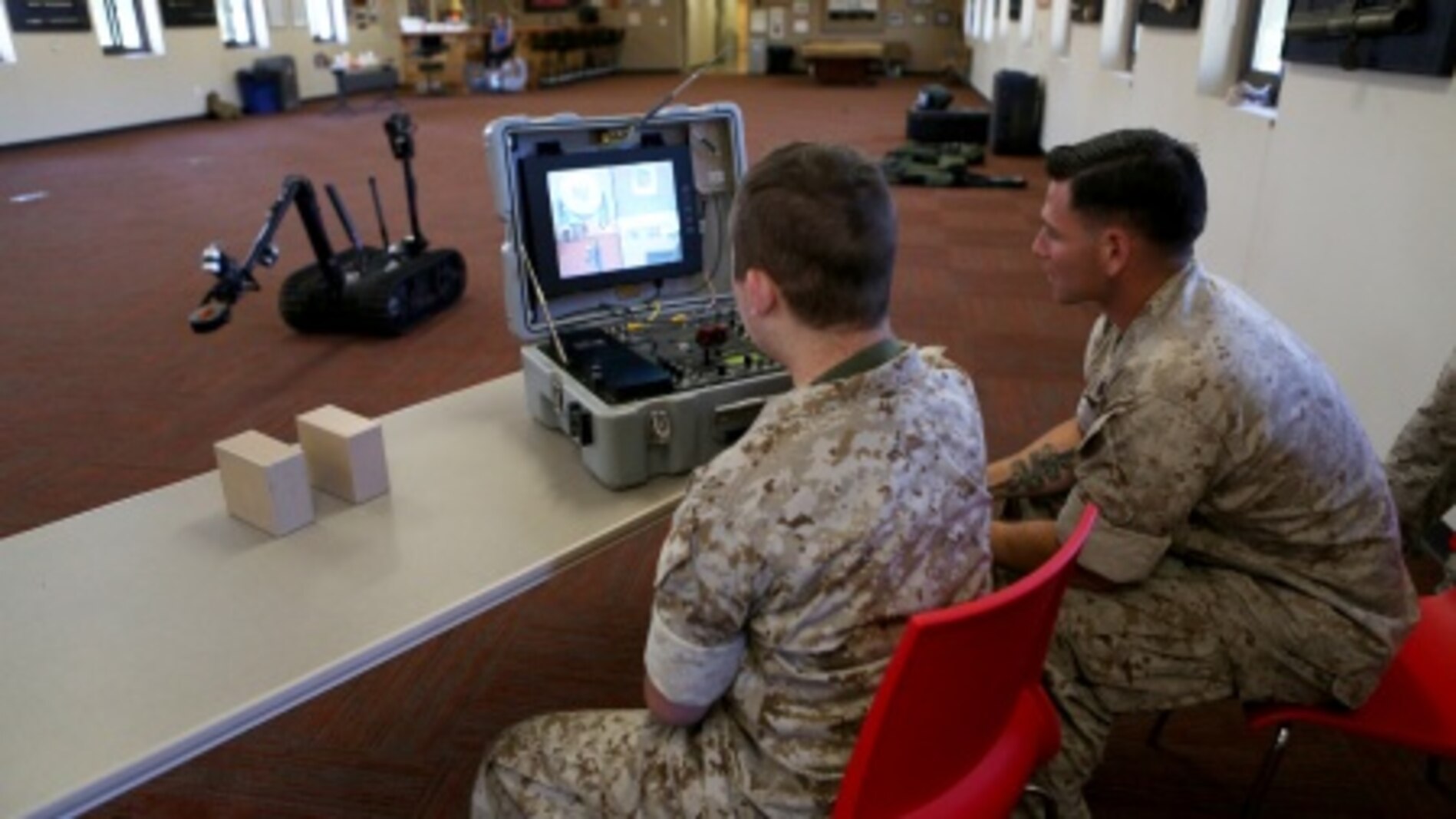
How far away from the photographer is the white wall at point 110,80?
355 inches

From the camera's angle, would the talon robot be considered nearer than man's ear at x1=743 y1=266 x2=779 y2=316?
No

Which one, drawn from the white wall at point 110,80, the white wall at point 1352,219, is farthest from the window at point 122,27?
the white wall at point 1352,219

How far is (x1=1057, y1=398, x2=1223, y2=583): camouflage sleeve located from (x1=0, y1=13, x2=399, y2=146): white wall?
1069cm

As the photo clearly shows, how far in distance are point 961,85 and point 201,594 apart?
16951mm

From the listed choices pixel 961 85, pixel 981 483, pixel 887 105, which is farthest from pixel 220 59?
pixel 981 483

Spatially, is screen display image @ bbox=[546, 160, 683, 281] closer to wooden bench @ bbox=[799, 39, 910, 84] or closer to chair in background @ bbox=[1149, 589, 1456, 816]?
chair in background @ bbox=[1149, 589, 1456, 816]

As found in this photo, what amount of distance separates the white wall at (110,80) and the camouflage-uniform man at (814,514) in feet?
34.8

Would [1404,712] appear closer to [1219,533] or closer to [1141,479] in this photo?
[1219,533]

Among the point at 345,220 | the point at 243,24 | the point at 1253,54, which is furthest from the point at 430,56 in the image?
the point at 1253,54

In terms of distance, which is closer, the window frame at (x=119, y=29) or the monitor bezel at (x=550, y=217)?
the monitor bezel at (x=550, y=217)

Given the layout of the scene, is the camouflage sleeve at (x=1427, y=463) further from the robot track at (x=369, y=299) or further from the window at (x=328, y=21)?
the window at (x=328, y=21)

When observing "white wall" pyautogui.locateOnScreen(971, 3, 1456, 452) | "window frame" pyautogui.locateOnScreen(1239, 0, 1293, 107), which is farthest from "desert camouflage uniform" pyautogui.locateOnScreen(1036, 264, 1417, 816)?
"window frame" pyautogui.locateOnScreen(1239, 0, 1293, 107)

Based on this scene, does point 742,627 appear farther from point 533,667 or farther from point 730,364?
point 533,667

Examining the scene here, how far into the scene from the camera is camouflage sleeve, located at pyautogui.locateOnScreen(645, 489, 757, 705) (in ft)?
2.98
